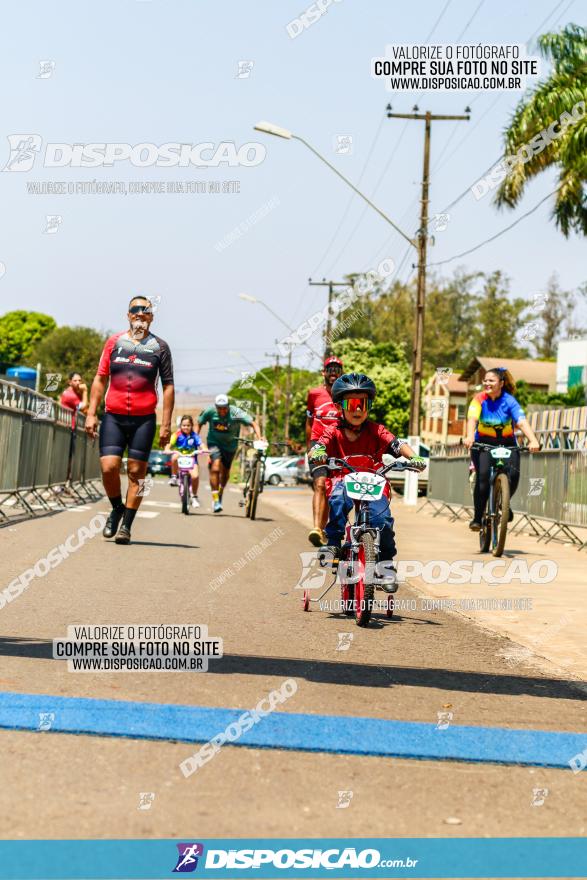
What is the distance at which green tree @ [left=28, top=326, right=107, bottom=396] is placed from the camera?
9688 cm

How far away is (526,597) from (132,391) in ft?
13.2

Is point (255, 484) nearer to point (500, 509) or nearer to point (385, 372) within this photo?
point (500, 509)

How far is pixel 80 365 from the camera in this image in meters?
96.1

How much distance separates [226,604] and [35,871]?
4969 millimetres

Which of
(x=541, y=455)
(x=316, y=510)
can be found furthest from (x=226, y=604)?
(x=541, y=455)

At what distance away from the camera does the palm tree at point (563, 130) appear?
86.3 ft

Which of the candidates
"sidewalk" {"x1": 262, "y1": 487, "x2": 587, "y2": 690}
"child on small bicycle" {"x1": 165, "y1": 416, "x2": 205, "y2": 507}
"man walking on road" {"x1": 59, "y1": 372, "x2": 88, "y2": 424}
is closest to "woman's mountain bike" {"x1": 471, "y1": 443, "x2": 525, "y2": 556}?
"sidewalk" {"x1": 262, "y1": 487, "x2": 587, "y2": 690}

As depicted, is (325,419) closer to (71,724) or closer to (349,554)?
(349,554)

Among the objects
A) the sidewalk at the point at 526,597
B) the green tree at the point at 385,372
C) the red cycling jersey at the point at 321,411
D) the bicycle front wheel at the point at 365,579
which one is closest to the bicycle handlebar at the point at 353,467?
the bicycle front wheel at the point at 365,579

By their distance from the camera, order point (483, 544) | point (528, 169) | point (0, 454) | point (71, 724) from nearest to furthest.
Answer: point (71, 724), point (483, 544), point (0, 454), point (528, 169)

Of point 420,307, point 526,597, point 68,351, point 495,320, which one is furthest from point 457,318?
point 526,597

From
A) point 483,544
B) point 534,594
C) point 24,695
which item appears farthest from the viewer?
point 483,544

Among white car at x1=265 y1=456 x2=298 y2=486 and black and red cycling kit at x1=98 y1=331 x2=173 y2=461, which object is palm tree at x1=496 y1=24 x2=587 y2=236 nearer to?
black and red cycling kit at x1=98 y1=331 x2=173 y2=461

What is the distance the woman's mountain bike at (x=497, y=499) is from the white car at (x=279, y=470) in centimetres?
5074
